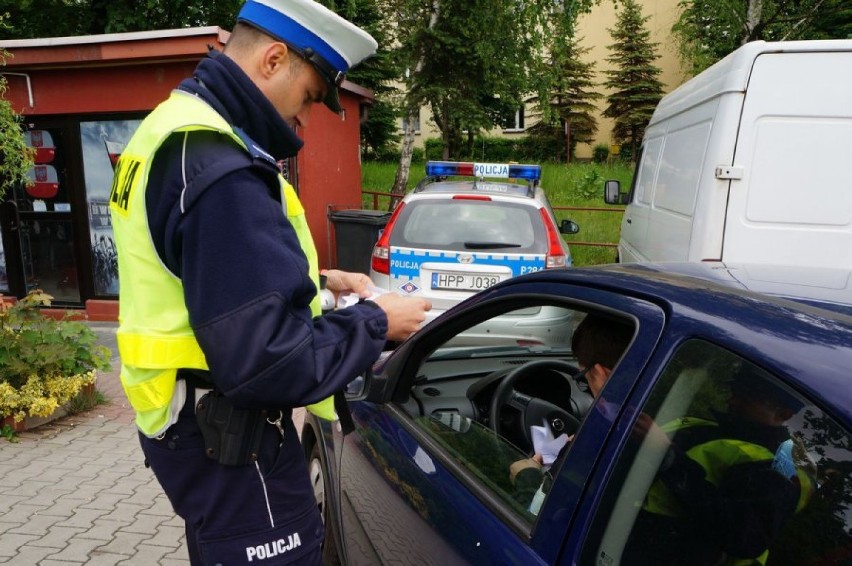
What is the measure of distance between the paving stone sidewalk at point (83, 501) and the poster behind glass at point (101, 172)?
352cm

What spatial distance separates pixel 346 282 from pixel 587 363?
767mm

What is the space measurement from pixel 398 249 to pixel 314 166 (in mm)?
4519

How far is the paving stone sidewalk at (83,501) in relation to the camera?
310 centimetres

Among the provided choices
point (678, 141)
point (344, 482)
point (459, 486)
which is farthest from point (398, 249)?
point (459, 486)

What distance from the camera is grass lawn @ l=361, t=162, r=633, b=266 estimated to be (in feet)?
39.0

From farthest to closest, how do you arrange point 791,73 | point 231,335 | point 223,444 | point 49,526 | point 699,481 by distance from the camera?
point 791,73 < point 49,526 < point 223,444 < point 231,335 < point 699,481

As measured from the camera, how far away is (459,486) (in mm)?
1782

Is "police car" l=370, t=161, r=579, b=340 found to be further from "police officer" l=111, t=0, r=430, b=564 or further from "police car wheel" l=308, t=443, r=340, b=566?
"police officer" l=111, t=0, r=430, b=564

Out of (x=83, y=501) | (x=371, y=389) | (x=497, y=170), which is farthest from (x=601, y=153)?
(x=371, y=389)

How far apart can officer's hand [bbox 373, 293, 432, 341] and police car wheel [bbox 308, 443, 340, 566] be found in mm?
1079

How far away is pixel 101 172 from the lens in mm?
7758

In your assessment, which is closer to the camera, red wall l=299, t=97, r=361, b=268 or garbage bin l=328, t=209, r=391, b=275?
garbage bin l=328, t=209, r=391, b=275

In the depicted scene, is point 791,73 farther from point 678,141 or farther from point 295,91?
point 295,91

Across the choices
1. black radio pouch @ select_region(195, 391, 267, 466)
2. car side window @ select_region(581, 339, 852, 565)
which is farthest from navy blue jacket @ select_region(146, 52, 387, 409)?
car side window @ select_region(581, 339, 852, 565)
